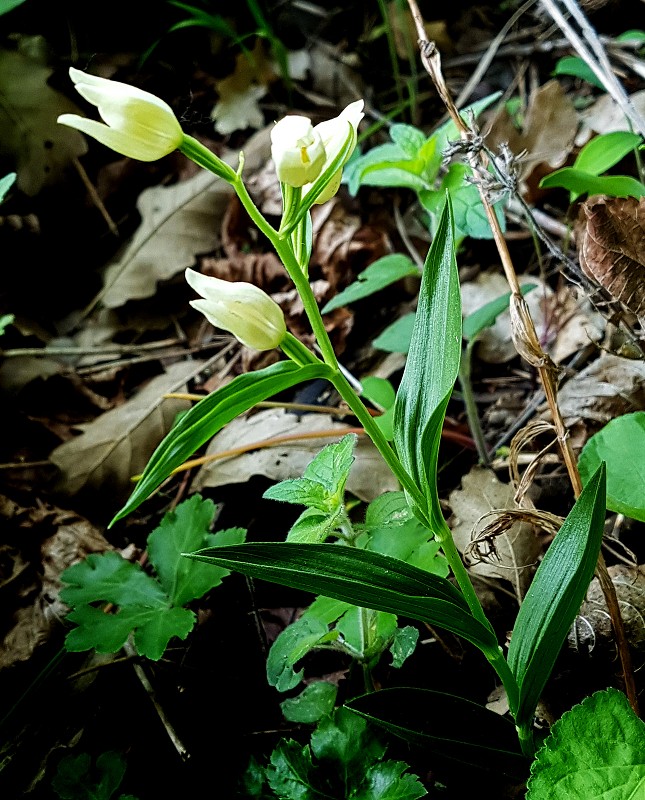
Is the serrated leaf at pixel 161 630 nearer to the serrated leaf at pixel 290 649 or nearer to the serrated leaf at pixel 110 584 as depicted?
the serrated leaf at pixel 110 584

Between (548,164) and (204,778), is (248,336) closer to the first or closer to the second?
(204,778)

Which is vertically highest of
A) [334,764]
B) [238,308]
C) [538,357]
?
[238,308]

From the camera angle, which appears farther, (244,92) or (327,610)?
(244,92)

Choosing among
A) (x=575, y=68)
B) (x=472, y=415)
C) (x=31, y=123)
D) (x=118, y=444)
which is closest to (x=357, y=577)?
(x=472, y=415)

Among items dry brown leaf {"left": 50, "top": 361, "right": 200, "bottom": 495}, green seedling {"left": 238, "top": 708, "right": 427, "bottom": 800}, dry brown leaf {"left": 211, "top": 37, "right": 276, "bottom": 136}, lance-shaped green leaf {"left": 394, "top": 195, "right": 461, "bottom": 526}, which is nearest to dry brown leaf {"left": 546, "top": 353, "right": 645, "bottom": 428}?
lance-shaped green leaf {"left": 394, "top": 195, "right": 461, "bottom": 526}

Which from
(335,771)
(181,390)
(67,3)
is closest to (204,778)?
(335,771)

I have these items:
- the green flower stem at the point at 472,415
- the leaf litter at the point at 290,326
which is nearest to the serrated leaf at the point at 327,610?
the leaf litter at the point at 290,326

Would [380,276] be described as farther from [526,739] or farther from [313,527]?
[526,739]
